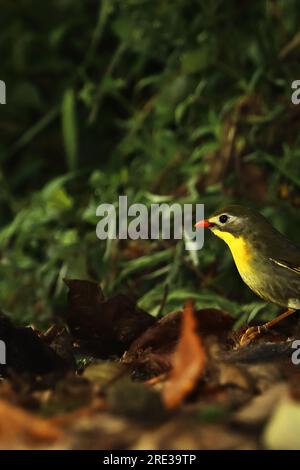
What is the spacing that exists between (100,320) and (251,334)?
0.44 m

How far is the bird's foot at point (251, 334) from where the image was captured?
2565mm

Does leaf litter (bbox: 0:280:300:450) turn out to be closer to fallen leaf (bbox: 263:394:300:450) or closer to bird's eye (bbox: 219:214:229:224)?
fallen leaf (bbox: 263:394:300:450)

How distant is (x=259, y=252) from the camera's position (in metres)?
3.71

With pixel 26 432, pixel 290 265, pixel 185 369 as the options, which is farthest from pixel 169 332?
pixel 290 265

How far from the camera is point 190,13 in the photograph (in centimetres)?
532

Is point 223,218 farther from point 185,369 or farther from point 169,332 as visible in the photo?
point 185,369

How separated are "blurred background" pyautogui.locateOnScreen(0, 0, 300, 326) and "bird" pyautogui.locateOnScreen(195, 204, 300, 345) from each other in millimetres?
452

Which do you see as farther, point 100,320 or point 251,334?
point 251,334

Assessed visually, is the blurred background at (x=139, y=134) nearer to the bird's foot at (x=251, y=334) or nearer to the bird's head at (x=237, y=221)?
the bird's head at (x=237, y=221)

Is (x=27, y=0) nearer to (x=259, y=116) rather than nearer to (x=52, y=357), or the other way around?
(x=259, y=116)

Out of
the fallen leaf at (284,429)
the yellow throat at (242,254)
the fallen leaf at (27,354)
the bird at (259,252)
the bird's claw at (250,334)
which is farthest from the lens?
the yellow throat at (242,254)

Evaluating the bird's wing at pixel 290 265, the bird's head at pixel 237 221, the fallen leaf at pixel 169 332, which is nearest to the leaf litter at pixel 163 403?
the fallen leaf at pixel 169 332

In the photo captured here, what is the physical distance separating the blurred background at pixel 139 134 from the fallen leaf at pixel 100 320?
1656 mm
